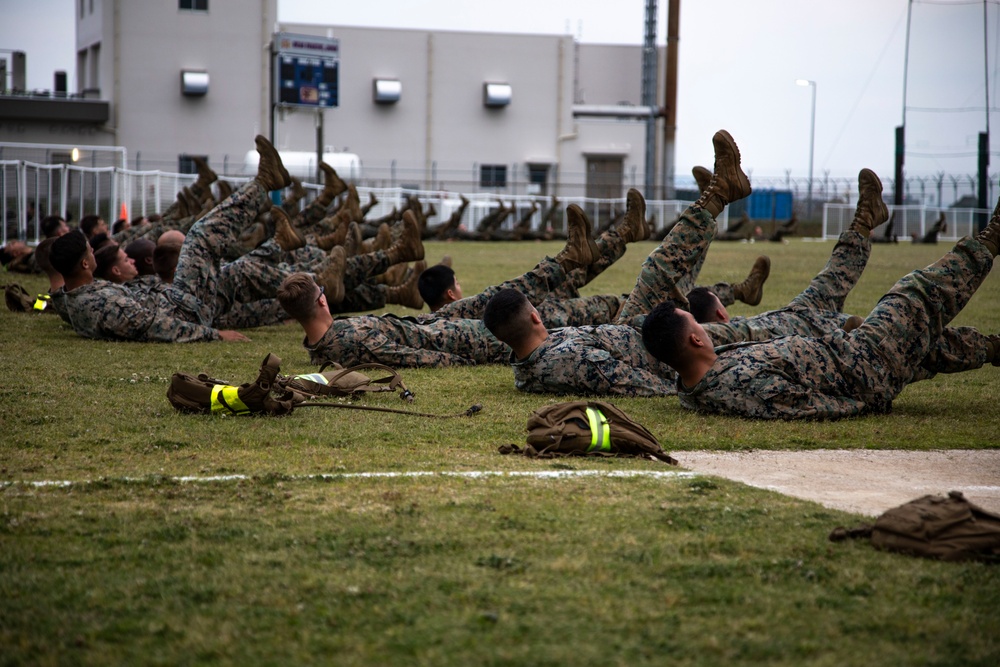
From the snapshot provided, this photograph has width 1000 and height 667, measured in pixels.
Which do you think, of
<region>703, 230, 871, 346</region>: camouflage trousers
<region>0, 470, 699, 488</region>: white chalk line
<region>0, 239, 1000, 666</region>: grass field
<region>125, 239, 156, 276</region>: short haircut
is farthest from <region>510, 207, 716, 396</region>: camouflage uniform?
<region>125, 239, 156, 276</region>: short haircut

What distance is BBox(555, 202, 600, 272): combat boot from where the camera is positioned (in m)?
8.55

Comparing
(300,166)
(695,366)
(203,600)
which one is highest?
(300,166)

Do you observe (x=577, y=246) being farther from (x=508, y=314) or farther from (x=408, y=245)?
(x=408, y=245)

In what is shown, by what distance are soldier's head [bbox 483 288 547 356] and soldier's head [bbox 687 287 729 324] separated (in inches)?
56.6

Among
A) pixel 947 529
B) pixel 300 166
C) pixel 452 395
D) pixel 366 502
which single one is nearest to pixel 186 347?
pixel 452 395

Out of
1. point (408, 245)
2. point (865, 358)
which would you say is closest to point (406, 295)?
point (408, 245)

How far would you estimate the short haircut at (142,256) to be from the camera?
11852mm

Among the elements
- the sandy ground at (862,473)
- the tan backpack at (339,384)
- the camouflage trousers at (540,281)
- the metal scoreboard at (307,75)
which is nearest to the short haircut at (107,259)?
the camouflage trousers at (540,281)

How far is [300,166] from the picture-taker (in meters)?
42.7

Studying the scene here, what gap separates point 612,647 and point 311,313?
5.53 m

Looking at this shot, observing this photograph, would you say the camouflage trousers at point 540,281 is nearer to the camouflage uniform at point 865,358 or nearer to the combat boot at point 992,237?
the camouflage uniform at point 865,358

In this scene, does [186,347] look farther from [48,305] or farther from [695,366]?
[695,366]

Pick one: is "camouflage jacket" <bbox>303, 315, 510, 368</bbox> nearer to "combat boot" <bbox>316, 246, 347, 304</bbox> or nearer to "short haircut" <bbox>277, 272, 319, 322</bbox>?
"short haircut" <bbox>277, 272, 319, 322</bbox>

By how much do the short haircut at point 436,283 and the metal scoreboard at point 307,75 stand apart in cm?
1859
